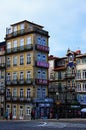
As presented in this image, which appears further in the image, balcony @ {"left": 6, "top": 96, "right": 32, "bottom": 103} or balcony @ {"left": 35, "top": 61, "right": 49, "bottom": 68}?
balcony @ {"left": 35, "top": 61, "right": 49, "bottom": 68}

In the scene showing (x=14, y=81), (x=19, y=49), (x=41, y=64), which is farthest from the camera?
(x=14, y=81)

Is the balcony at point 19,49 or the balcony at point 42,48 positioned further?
the balcony at point 19,49

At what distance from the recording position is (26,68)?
63125 millimetres

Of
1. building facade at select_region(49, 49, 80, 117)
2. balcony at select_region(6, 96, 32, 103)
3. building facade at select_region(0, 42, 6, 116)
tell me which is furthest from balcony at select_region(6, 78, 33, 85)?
building facade at select_region(49, 49, 80, 117)

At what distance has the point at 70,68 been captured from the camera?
74.2 m

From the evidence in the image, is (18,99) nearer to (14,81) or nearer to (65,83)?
(14,81)

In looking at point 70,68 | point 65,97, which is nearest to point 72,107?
point 65,97

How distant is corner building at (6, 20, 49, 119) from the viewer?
6138 cm

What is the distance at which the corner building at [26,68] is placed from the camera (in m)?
61.4

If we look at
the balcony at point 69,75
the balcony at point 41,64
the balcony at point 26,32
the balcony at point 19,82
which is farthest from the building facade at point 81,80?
the balcony at point 19,82

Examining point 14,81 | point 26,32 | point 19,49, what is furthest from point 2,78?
point 26,32

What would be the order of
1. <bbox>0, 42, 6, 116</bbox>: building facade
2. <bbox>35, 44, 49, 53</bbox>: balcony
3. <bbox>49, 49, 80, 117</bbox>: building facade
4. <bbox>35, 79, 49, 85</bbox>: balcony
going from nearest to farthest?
<bbox>35, 79, 49, 85</bbox>: balcony, <bbox>35, 44, 49, 53</bbox>: balcony, <bbox>0, 42, 6, 116</bbox>: building facade, <bbox>49, 49, 80, 117</bbox>: building facade

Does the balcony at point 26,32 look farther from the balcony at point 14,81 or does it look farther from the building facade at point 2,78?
the balcony at point 14,81

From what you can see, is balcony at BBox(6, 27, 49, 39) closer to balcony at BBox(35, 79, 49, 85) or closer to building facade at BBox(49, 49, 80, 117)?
balcony at BBox(35, 79, 49, 85)
